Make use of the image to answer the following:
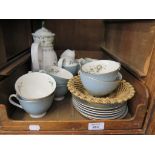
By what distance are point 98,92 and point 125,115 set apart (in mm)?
104

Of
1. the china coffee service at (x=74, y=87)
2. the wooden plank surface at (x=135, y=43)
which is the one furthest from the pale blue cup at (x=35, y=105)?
the wooden plank surface at (x=135, y=43)

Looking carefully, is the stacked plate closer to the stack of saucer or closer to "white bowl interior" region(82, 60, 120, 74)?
the stack of saucer

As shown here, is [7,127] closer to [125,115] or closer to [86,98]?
[86,98]

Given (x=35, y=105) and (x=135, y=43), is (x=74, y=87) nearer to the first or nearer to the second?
(x=35, y=105)

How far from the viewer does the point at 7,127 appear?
1.32 ft

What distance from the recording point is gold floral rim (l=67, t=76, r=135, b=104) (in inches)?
15.7

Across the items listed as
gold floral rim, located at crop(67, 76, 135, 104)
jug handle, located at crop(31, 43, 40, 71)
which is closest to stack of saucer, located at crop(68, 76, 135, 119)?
gold floral rim, located at crop(67, 76, 135, 104)

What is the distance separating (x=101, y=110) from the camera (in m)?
0.42

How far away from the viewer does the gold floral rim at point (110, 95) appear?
40 centimetres

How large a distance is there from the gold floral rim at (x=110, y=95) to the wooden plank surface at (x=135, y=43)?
6 cm

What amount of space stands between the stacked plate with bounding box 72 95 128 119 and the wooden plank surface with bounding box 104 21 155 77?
0.36ft

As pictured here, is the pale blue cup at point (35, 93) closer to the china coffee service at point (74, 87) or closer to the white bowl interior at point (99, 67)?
the china coffee service at point (74, 87)

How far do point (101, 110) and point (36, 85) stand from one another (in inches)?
8.1

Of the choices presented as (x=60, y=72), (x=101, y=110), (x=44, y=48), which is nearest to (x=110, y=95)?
(x=101, y=110)
